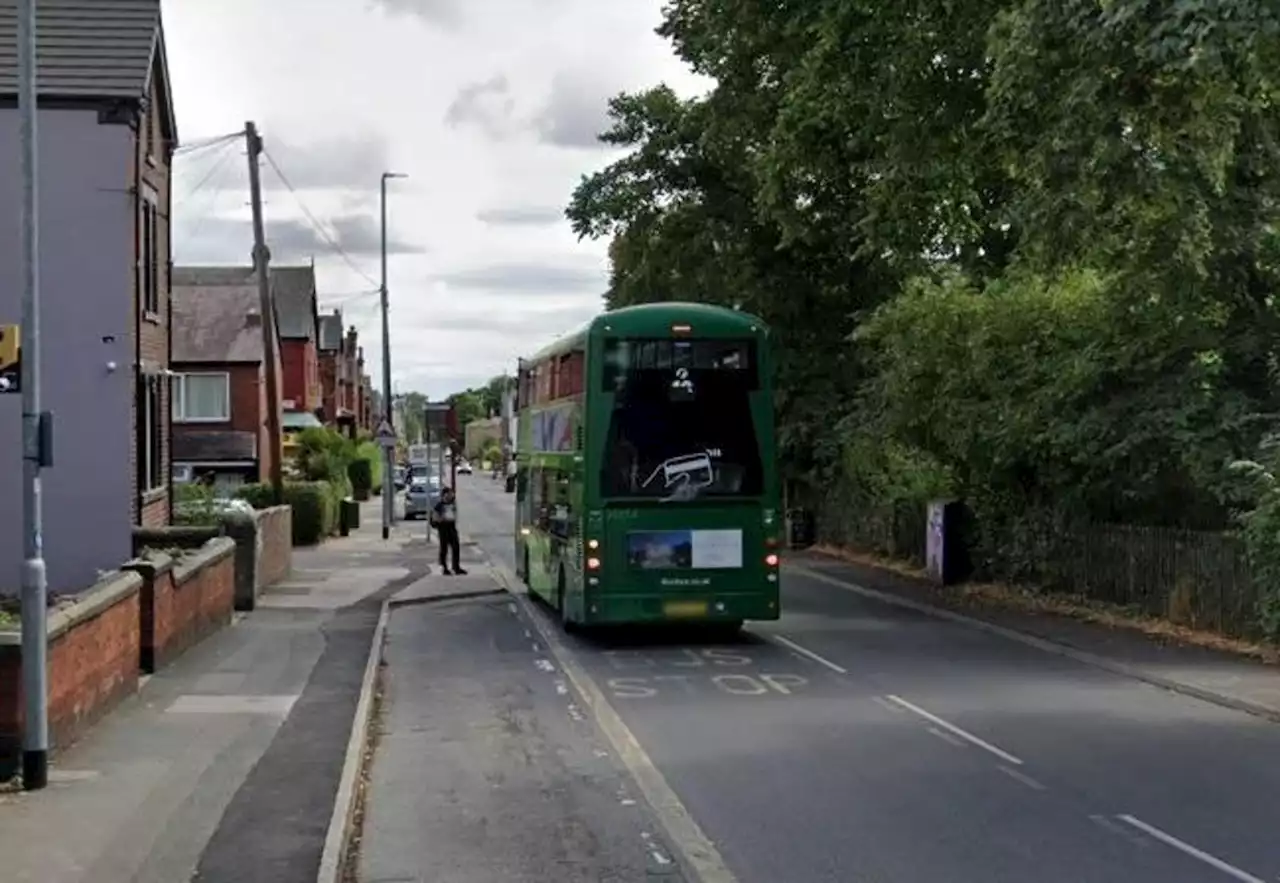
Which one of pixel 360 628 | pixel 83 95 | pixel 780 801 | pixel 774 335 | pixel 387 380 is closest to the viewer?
pixel 780 801

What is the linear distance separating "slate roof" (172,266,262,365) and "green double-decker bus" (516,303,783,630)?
129ft

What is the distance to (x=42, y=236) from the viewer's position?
1086 inches

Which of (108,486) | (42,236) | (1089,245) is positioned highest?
(42,236)

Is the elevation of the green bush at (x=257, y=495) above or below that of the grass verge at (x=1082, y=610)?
above

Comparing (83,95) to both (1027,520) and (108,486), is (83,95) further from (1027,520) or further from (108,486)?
(1027,520)

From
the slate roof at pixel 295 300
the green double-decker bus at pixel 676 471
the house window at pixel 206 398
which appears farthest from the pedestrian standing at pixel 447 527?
the slate roof at pixel 295 300

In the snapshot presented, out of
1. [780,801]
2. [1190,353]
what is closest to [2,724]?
[780,801]

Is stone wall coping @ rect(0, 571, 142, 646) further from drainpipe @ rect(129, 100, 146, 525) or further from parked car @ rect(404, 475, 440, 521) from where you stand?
parked car @ rect(404, 475, 440, 521)

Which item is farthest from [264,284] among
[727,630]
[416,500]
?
[416,500]

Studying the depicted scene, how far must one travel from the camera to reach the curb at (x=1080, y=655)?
15742mm

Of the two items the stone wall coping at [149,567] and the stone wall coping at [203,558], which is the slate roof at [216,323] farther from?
the stone wall coping at [149,567]

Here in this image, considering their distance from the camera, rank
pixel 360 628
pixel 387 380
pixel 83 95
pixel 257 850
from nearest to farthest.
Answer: pixel 257 850 → pixel 360 628 → pixel 83 95 → pixel 387 380

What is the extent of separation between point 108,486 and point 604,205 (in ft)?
66.8

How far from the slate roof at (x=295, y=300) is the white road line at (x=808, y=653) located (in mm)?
62081
